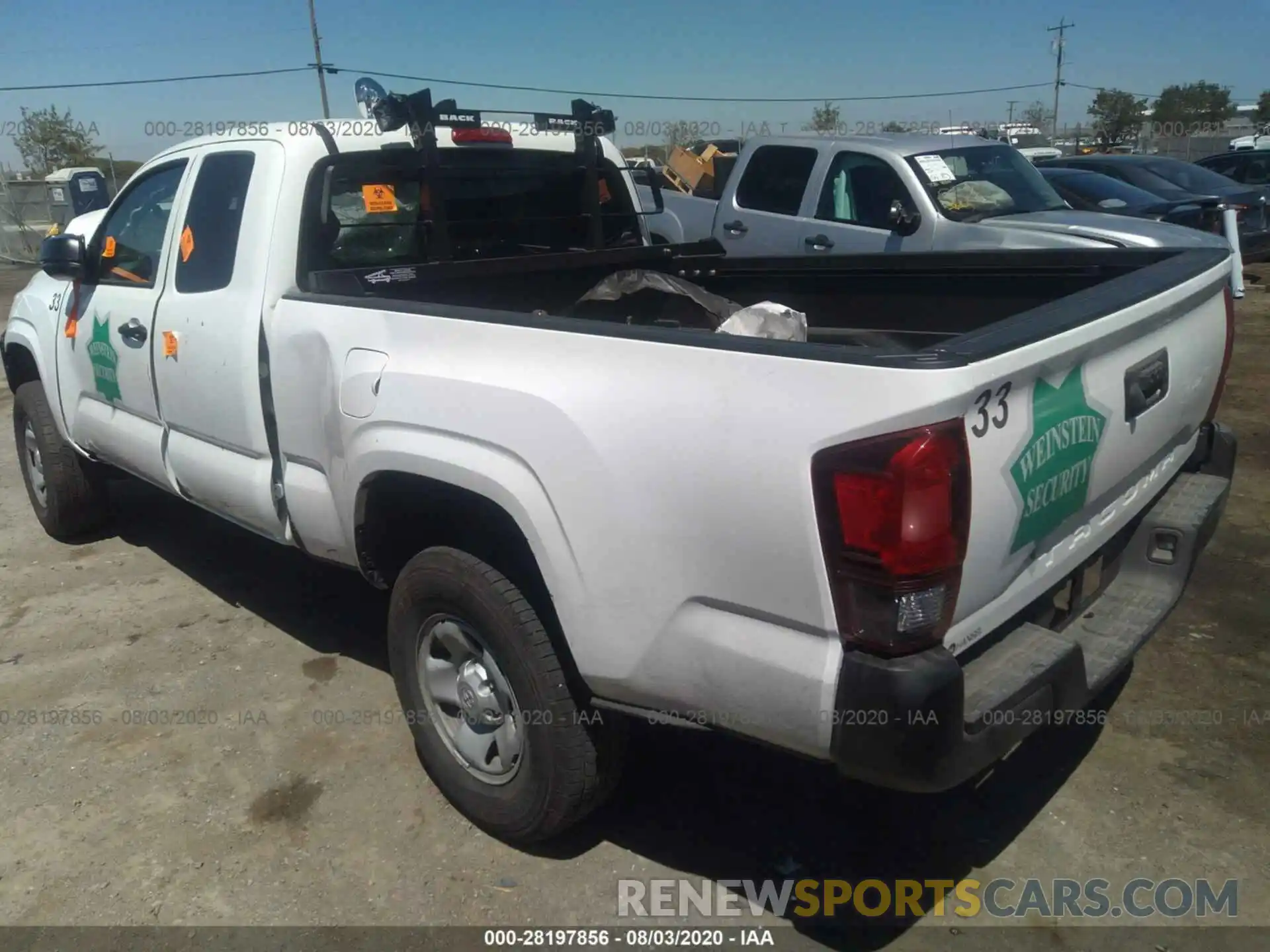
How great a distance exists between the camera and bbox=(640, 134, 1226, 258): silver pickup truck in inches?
274

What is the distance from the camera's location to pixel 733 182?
8.40m

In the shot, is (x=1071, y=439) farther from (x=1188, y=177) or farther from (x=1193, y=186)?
(x=1188, y=177)

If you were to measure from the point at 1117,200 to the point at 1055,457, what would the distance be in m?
9.82

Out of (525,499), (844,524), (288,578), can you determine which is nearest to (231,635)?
(288,578)

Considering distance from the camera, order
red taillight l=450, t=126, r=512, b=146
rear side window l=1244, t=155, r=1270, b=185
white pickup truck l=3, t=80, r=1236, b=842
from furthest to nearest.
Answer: rear side window l=1244, t=155, r=1270, b=185 < red taillight l=450, t=126, r=512, b=146 < white pickup truck l=3, t=80, r=1236, b=842

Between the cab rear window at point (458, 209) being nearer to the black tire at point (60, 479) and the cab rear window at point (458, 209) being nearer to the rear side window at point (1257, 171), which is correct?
the black tire at point (60, 479)

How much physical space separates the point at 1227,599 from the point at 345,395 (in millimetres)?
3584

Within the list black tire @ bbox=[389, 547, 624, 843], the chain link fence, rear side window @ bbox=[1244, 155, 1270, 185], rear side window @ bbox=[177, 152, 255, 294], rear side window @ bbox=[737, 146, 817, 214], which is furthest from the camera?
the chain link fence

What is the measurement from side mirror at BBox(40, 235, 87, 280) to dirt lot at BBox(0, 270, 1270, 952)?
1.57 metres

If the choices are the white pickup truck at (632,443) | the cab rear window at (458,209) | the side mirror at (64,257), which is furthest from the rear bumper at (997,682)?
the side mirror at (64,257)

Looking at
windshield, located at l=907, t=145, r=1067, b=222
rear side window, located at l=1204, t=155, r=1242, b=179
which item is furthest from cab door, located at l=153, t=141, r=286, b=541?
rear side window, located at l=1204, t=155, r=1242, b=179

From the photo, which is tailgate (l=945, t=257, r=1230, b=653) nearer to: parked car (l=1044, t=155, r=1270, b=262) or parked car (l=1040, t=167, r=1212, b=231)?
parked car (l=1040, t=167, r=1212, b=231)

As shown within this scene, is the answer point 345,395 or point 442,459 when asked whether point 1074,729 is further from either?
point 345,395

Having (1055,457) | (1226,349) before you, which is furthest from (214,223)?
(1226,349)
